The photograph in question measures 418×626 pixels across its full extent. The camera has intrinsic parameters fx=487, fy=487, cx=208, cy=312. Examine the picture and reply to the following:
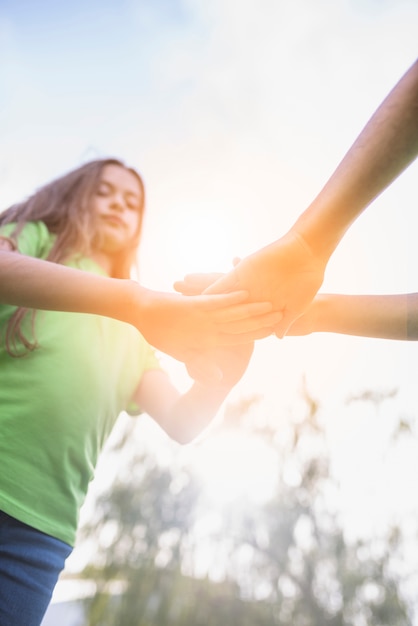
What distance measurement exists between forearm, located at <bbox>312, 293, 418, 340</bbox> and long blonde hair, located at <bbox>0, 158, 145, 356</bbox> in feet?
2.20

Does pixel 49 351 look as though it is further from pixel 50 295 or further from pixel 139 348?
pixel 139 348

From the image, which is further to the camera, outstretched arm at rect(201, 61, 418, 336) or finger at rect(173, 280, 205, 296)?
finger at rect(173, 280, 205, 296)

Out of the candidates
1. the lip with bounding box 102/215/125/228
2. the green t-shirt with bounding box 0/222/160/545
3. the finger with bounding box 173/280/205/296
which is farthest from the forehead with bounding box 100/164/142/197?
the finger with bounding box 173/280/205/296

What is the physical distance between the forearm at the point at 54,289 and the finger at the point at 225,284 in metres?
0.22

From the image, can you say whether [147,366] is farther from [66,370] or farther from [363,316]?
[363,316]

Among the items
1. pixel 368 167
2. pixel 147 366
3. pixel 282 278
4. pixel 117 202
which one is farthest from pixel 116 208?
pixel 368 167

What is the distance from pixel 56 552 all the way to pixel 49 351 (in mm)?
408

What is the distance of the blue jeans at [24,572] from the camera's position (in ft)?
2.80

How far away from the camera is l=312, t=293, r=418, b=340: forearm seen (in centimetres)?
106

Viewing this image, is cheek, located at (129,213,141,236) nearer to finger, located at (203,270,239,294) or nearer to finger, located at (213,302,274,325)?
finger, located at (203,270,239,294)

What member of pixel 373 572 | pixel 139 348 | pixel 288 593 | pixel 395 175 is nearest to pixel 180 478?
pixel 288 593

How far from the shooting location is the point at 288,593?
1111 cm

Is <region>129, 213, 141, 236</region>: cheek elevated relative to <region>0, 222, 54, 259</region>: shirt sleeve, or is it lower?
elevated

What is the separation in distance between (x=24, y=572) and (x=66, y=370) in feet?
1.28
